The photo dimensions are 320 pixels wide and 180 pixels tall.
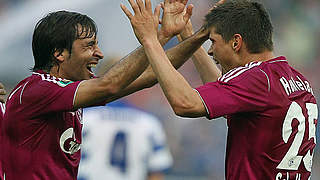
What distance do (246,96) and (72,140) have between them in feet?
4.14

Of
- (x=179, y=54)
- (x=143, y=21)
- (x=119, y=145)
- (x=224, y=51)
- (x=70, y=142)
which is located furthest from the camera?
(x=119, y=145)

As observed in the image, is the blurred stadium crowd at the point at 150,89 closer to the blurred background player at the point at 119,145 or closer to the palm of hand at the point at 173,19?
the blurred background player at the point at 119,145

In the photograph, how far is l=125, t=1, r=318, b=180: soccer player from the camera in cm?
436

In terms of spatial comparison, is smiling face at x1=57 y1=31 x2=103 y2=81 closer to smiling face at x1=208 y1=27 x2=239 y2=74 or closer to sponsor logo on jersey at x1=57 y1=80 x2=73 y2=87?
sponsor logo on jersey at x1=57 y1=80 x2=73 y2=87

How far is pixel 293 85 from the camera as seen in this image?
4.59 metres

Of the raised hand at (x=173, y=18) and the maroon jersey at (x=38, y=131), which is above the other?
the raised hand at (x=173, y=18)

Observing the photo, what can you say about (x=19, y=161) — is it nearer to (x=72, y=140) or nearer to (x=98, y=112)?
(x=72, y=140)

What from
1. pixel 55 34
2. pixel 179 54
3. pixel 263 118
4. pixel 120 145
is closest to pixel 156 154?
pixel 120 145

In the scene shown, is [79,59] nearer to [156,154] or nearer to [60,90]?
[60,90]

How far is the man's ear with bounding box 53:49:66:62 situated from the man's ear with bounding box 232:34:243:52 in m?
1.18

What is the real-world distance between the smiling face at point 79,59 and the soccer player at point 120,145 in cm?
232

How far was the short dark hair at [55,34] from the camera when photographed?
4.88 m

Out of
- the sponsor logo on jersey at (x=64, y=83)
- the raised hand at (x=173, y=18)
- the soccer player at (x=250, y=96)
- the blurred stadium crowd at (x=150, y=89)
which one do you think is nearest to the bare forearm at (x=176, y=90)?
the soccer player at (x=250, y=96)

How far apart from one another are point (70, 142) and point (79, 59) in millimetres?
580
